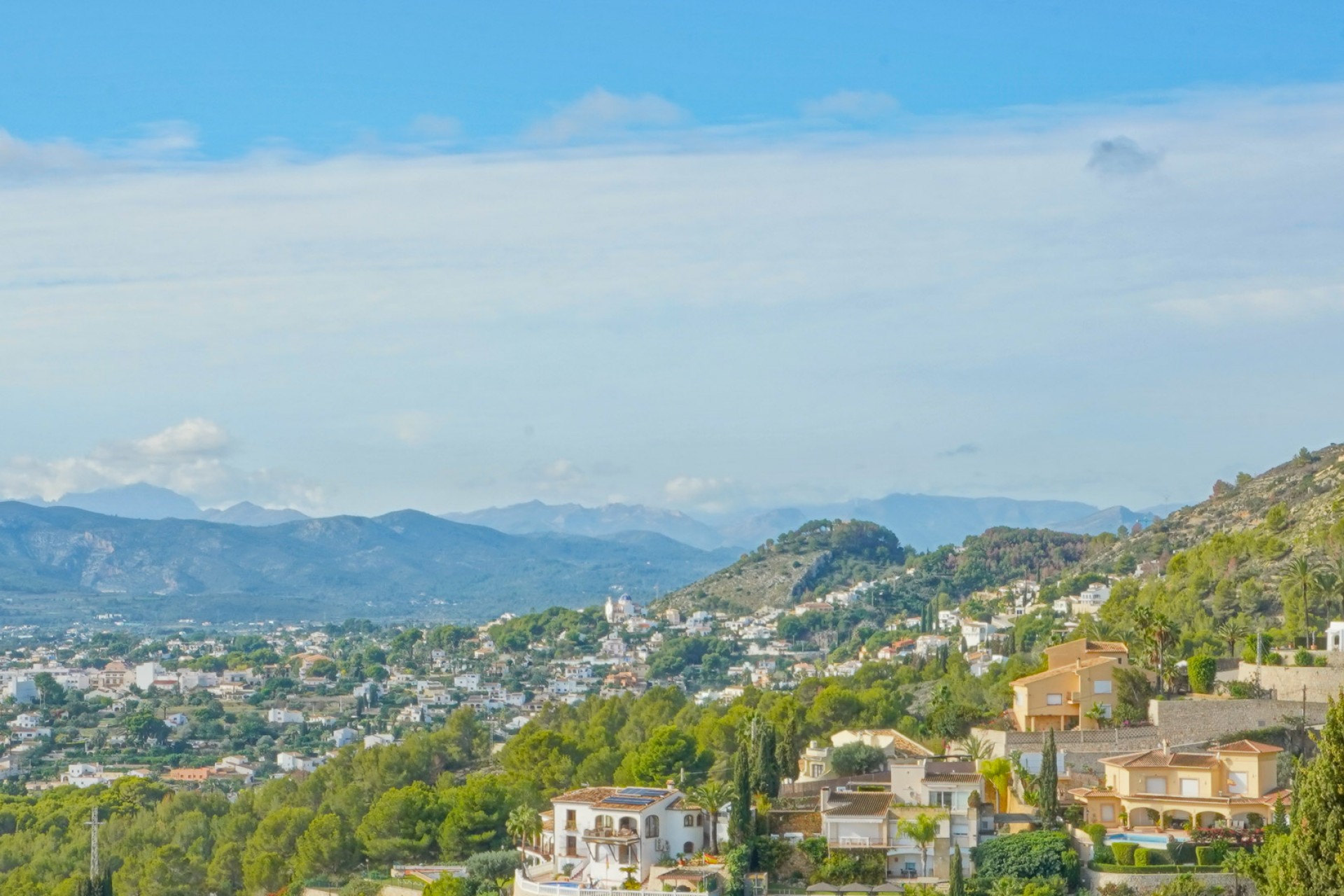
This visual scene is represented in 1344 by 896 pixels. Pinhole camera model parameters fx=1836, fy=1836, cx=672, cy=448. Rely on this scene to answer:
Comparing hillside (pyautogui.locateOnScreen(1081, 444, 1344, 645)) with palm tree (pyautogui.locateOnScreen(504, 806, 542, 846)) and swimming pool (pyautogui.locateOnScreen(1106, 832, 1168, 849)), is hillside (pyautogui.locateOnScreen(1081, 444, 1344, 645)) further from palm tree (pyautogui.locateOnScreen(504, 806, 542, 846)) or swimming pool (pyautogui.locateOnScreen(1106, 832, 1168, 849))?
palm tree (pyautogui.locateOnScreen(504, 806, 542, 846))

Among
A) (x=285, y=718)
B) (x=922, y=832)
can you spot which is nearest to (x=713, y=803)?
(x=922, y=832)

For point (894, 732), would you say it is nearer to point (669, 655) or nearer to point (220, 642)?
point (669, 655)

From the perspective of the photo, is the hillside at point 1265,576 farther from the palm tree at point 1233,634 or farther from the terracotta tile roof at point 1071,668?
the terracotta tile roof at point 1071,668

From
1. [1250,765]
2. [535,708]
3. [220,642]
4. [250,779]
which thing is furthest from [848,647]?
[220,642]

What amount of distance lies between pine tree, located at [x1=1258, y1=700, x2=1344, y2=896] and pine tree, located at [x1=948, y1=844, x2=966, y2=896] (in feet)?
42.5

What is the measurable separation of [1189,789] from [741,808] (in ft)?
29.6

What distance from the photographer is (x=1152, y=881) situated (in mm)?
34438

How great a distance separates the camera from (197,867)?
5200 centimetres

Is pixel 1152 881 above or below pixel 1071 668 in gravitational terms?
below

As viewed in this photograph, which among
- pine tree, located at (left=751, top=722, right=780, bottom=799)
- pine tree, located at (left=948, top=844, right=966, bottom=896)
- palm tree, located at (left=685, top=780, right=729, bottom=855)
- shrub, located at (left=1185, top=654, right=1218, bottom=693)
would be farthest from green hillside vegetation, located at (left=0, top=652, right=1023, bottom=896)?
shrub, located at (left=1185, top=654, right=1218, bottom=693)

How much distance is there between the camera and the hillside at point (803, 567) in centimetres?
13600

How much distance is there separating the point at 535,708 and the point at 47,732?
27551mm

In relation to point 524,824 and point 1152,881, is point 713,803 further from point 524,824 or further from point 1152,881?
point 1152,881

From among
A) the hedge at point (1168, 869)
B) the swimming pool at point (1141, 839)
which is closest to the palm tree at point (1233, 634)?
the swimming pool at point (1141, 839)
